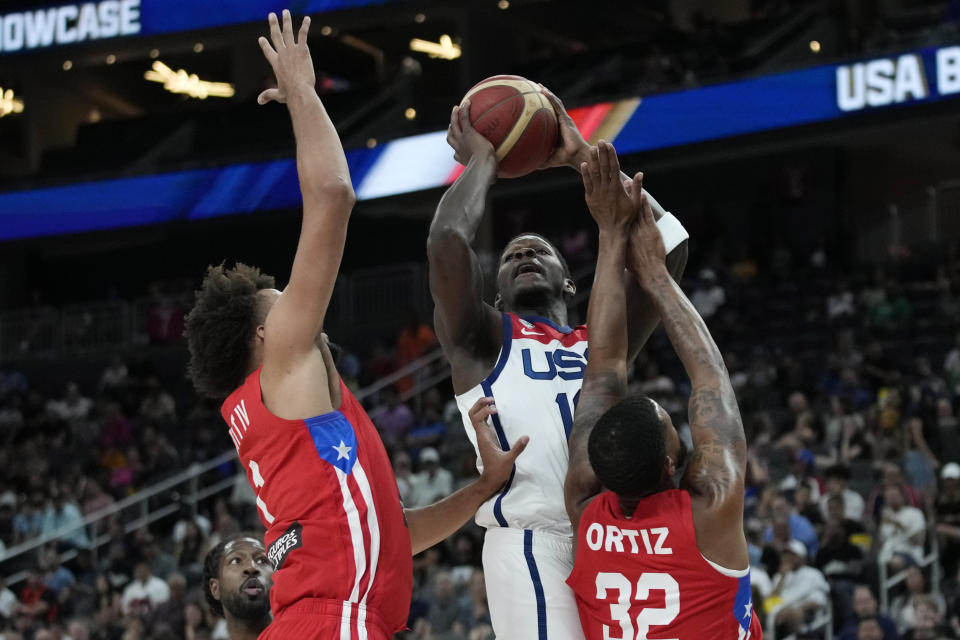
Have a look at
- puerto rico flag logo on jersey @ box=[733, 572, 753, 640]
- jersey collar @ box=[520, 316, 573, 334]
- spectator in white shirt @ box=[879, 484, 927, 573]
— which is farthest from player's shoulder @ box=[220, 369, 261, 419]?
spectator in white shirt @ box=[879, 484, 927, 573]

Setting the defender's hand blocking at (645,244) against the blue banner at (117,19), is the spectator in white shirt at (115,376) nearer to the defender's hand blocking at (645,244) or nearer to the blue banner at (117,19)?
the blue banner at (117,19)

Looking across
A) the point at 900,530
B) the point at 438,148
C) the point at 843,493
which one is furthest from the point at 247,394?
the point at 438,148

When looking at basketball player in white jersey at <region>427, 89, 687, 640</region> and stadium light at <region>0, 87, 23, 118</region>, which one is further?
stadium light at <region>0, 87, 23, 118</region>

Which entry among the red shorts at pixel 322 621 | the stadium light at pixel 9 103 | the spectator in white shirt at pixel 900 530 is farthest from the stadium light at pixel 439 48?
the red shorts at pixel 322 621

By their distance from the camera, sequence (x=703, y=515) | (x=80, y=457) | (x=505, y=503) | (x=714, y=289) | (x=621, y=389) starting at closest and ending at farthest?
(x=703, y=515) → (x=621, y=389) → (x=505, y=503) → (x=714, y=289) → (x=80, y=457)

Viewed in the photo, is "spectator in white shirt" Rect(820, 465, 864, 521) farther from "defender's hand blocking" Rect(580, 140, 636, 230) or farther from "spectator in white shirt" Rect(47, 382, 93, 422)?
"spectator in white shirt" Rect(47, 382, 93, 422)

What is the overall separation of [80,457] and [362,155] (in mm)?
6003

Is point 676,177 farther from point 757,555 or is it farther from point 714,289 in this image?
point 757,555

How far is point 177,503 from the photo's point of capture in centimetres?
1595

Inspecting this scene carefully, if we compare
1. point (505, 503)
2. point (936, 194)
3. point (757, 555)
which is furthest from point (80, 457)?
point (505, 503)

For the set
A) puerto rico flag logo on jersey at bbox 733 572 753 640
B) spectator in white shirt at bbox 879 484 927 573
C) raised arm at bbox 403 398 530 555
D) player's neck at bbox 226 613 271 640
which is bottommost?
spectator in white shirt at bbox 879 484 927 573

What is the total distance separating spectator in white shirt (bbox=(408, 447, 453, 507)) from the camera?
514 inches

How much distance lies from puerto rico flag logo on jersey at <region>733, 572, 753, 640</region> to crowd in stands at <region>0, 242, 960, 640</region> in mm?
5346

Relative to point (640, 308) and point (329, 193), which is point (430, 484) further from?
point (329, 193)
